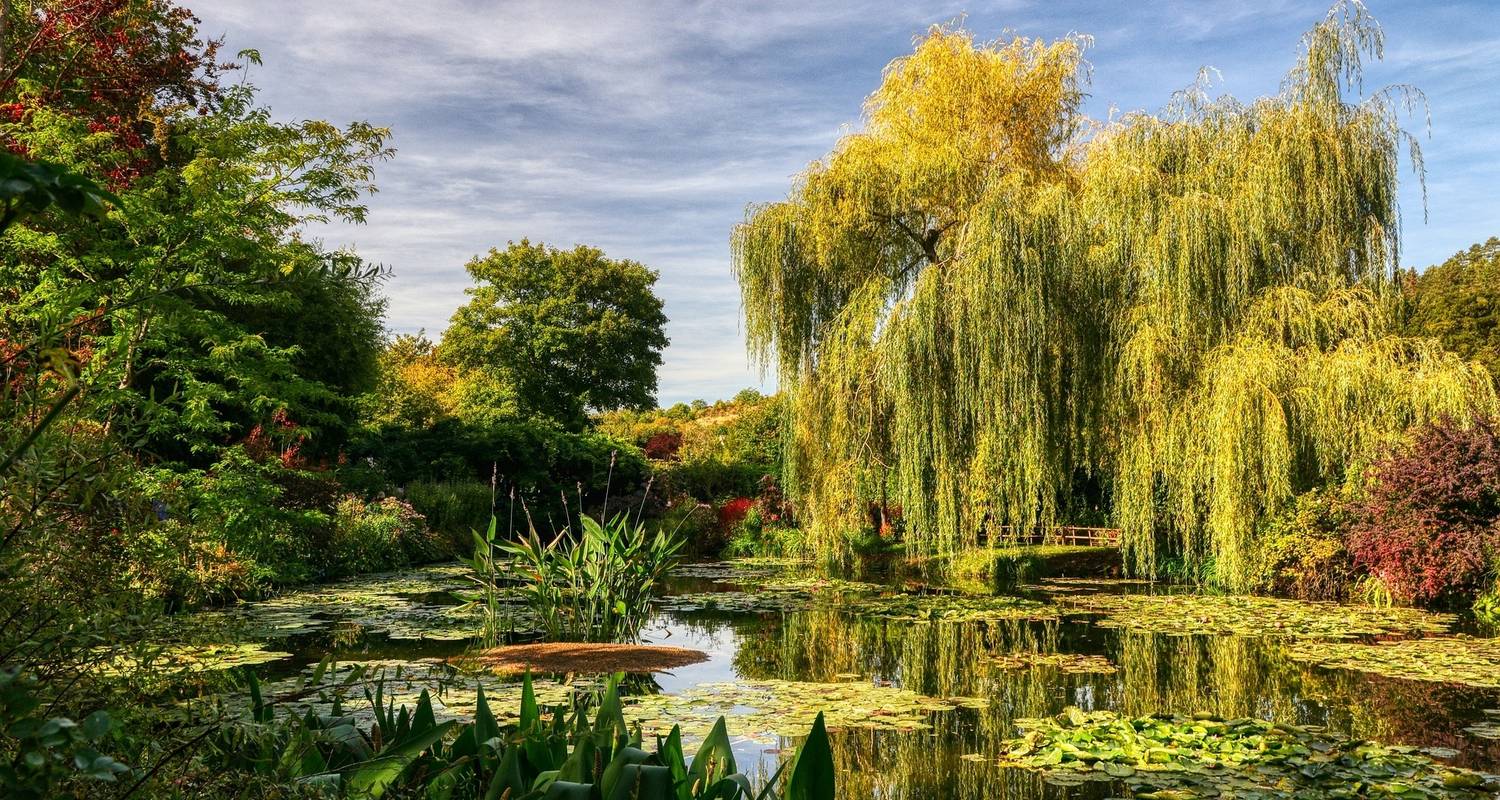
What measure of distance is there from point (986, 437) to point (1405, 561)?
15.4 ft

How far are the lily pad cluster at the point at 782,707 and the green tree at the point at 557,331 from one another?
2572 centimetres

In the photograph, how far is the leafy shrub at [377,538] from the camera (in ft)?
48.9

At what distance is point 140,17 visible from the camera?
11742 mm

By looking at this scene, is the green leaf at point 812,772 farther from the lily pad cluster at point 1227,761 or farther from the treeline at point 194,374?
the lily pad cluster at point 1227,761

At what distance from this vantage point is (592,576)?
8.63 metres

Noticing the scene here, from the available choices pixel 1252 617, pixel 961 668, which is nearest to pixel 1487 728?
pixel 961 668

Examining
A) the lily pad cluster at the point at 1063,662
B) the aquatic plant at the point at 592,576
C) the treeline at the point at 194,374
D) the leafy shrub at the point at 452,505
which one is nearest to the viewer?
the treeline at the point at 194,374

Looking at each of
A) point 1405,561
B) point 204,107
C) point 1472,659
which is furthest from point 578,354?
point 1472,659

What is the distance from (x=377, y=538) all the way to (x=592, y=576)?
8.69 metres

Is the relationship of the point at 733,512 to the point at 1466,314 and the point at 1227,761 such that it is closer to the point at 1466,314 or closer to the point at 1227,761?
the point at 1227,761

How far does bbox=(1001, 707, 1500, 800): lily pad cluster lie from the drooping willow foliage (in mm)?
5943

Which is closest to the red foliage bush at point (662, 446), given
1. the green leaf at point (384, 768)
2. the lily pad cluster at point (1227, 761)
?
the lily pad cluster at point (1227, 761)

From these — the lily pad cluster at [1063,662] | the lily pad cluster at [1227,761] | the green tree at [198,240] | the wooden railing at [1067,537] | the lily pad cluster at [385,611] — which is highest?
the green tree at [198,240]

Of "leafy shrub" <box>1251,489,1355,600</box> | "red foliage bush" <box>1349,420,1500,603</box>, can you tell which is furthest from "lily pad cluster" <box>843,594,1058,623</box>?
"red foliage bush" <box>1349,420,1500,603</box>
